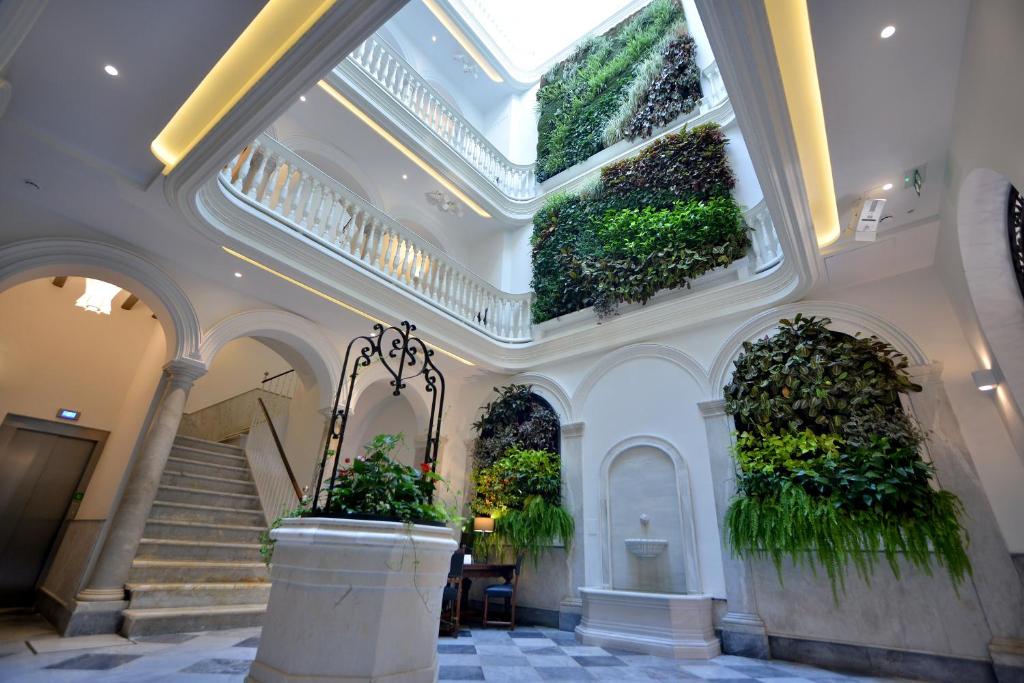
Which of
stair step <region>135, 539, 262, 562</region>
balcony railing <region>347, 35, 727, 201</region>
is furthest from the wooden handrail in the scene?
balcony railing <region>347, 35, 727, 201</region>

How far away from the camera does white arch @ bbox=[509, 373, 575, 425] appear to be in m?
6.78

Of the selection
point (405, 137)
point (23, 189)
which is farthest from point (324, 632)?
point (405, 137)

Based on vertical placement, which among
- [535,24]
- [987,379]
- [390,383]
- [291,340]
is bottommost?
[390,383]

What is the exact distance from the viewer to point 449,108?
833 cm

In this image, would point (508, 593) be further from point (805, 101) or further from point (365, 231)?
point (805, 101)

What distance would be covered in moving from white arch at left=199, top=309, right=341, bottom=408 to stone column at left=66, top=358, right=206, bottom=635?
0.34m

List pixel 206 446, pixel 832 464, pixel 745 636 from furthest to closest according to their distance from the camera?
1. pixel 206 446
2. pixel 745 636
3. pixel 832 464

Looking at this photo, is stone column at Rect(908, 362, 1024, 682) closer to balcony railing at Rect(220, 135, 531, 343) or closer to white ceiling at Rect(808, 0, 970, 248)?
white ceiling at Rect(808, 0, 970, 248)

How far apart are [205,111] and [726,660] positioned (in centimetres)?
628

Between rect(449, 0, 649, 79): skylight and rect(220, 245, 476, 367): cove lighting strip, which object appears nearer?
rect(220, 245, 476, 367): cove lighting strip

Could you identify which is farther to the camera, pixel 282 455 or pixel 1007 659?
pixel 282 455

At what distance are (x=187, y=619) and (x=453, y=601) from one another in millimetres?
2483

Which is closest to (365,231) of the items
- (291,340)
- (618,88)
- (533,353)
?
(291,340)

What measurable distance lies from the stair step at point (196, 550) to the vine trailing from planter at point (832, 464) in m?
5.40
